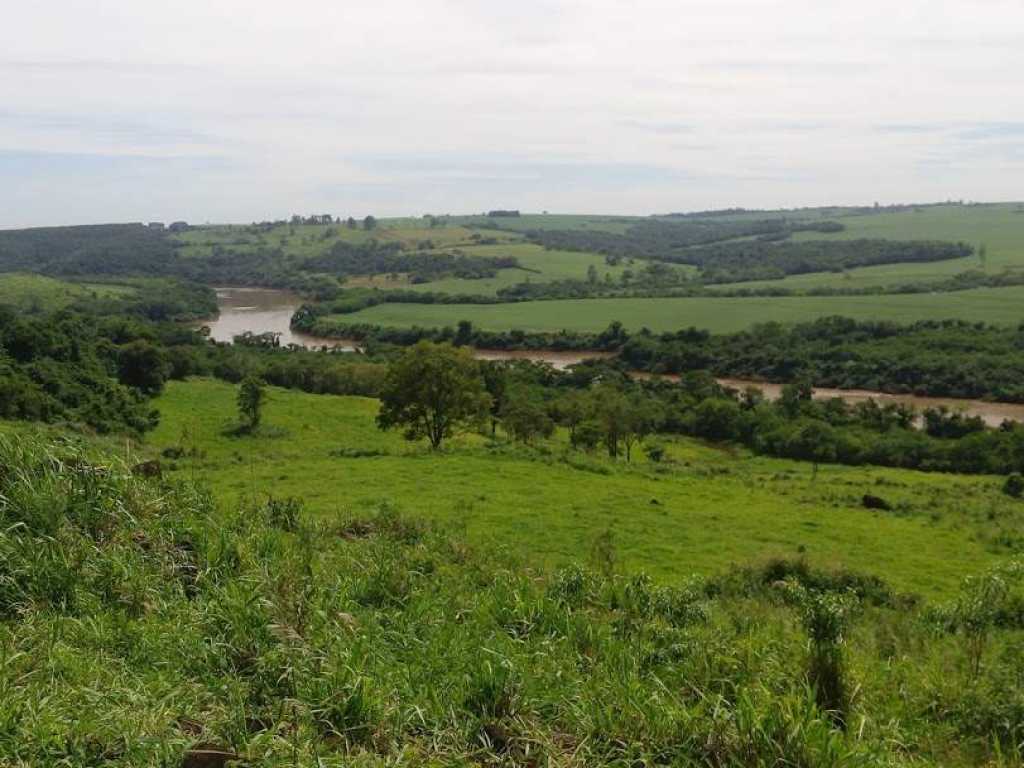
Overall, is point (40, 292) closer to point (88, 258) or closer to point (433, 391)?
point (88, 258)

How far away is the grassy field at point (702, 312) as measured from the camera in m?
97.4

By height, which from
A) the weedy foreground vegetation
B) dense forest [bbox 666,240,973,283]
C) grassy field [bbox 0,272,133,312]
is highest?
dense forest [bbox 666,240,973,283]

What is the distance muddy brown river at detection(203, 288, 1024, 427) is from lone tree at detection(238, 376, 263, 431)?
159 feet

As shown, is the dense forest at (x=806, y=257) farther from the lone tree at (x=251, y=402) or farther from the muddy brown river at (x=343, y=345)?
the lone tree at (x=251, y=402)

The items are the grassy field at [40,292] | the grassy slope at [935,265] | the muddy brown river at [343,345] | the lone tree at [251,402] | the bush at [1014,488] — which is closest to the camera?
the bush at [1014,488]

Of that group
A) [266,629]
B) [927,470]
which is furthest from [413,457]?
[927,470]

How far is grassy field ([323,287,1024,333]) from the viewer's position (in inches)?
3834

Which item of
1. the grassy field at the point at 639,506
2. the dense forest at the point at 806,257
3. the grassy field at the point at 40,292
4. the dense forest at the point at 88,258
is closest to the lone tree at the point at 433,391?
the grassy field at the point at 639,506

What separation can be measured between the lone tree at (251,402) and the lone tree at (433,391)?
878 centimetres

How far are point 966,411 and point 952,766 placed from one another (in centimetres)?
6495

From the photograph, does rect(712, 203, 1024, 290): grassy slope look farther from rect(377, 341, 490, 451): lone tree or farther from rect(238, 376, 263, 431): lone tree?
rect(377, 341, 490, 451): lone tree

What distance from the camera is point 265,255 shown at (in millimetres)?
183375

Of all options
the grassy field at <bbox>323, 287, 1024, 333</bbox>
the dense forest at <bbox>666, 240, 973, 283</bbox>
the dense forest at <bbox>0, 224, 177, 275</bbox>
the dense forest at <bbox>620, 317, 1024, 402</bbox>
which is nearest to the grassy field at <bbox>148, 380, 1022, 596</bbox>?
the dense forest at <bbox>620, 317, 1024, 402</bbox>

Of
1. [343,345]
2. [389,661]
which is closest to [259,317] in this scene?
[343,345]
